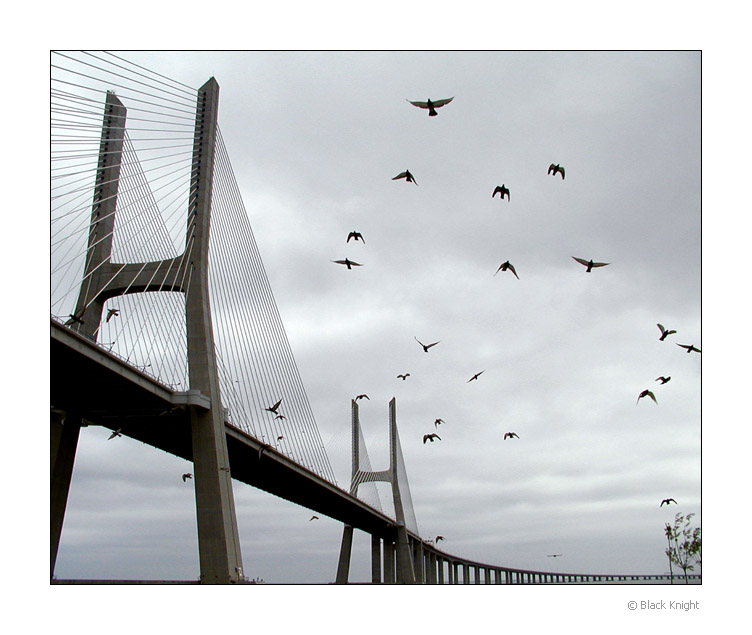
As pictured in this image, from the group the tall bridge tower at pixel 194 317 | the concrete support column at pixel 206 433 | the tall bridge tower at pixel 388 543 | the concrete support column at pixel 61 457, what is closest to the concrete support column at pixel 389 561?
the tall bridge tower at pixel 388 543

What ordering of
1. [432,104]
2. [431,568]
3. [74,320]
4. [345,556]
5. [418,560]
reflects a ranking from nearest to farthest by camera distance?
[432,104] → [74,320] → [345,556] → [418,560] → [431,568]

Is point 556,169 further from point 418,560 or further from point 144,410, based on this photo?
point 418,560

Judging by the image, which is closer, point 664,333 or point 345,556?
point 664,333

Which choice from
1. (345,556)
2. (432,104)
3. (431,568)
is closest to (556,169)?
Result: (432,104)

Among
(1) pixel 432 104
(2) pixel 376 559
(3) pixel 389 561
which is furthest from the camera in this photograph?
(3) pixel 389 561

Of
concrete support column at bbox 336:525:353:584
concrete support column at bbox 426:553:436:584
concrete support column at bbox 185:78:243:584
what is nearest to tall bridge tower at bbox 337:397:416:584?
concrete support column at bbox 336:525:353:584

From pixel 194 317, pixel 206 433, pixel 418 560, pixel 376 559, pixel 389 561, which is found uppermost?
pixel 194 317

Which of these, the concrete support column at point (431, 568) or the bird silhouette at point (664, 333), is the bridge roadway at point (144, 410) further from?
the concrete support column at point (431, 568)
